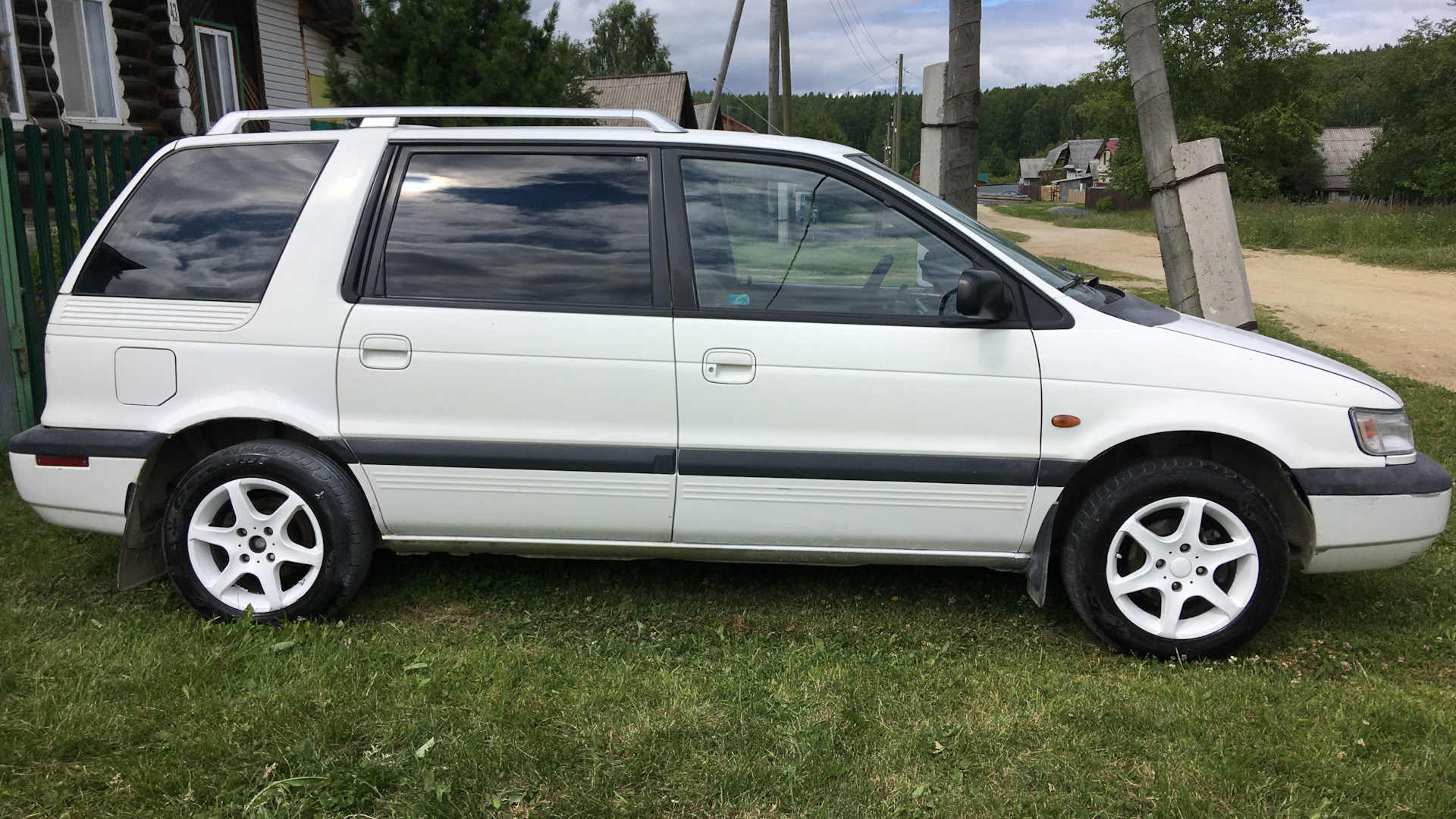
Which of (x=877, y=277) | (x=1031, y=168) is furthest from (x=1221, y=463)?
(x=1031, y=168)

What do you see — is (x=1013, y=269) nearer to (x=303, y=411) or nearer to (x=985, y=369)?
(x=985, y=369)

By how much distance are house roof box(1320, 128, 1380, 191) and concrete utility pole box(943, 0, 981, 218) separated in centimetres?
5124

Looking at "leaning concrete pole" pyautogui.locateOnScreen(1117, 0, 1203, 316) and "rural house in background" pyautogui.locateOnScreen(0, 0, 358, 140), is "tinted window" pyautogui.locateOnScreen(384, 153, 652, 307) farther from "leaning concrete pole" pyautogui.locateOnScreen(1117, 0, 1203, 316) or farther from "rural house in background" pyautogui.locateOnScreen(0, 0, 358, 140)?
"rural house in background" pyautogui.locateOnScreen(0, 0, 358, 140)

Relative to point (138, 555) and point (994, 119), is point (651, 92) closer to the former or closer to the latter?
point (138, 555)

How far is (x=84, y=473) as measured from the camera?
3.39 metres

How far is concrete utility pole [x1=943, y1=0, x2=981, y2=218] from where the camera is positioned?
6.30 meters

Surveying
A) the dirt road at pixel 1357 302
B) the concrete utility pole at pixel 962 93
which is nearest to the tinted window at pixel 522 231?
the concrete utility pole at pixel 962 93

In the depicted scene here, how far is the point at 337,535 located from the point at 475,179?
1.35m

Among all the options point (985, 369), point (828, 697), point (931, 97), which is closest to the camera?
point (828, 697)

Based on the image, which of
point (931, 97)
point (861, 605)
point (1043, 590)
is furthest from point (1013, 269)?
point (931, 97)

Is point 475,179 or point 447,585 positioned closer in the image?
point 475,179

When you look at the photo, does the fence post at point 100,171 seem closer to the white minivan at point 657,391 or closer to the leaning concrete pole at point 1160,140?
the white minivan at point 657,391

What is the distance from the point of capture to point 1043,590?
3.28 metres

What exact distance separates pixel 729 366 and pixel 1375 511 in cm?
221
